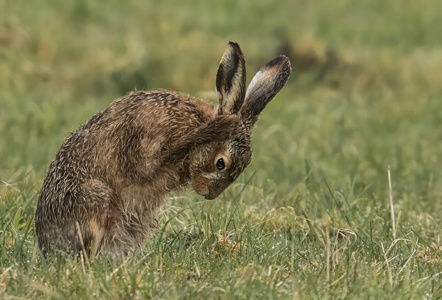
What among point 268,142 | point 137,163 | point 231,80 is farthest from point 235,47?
point 268,142

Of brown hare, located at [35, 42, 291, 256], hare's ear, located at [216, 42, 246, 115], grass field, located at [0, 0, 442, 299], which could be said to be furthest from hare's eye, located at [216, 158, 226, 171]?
grass field, located at [0, 0, 442, 299]

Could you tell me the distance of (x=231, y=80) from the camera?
596 cm

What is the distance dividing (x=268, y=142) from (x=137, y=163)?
4.86 metres

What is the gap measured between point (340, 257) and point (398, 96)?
802 centimetres

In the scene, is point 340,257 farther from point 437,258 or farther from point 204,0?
point 204,0

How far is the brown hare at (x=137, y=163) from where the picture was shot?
19.2ft

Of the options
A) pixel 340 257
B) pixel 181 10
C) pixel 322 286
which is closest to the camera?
pixel 322 286

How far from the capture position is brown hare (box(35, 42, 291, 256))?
5.86m

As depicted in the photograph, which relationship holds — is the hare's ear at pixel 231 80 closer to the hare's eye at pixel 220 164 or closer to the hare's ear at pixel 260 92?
the hare's ear at pixel 260 92

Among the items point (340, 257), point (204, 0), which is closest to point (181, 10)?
point (204, 0)

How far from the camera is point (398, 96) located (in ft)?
44.8

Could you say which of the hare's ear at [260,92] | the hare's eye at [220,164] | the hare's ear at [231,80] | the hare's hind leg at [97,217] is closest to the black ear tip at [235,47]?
the hare's ear at [231,80]

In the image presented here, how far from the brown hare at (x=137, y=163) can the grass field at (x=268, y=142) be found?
0.20 m

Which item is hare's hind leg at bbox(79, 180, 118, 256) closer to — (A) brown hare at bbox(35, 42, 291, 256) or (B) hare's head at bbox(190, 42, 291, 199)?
(A) brown hare at bbox(35, 42, 291, 256)
